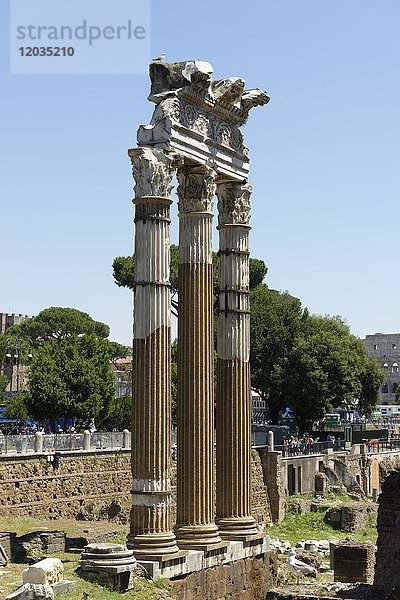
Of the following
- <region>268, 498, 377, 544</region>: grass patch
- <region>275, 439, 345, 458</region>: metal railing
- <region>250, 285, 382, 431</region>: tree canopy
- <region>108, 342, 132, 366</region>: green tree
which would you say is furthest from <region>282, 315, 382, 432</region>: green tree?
<region>108, 342, 132, 366</region>: green tree

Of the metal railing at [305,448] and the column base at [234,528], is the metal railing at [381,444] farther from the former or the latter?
the column base at [234,528]

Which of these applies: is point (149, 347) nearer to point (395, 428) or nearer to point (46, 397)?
point (46, 397)

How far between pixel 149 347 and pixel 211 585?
4436 millimetres

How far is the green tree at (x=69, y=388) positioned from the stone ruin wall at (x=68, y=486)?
12.1 m

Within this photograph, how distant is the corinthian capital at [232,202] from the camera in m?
21.2

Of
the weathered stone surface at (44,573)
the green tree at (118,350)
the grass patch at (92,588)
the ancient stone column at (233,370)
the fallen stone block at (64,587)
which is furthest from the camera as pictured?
the green tree at (118,350)

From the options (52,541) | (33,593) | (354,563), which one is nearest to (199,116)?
(52,541)

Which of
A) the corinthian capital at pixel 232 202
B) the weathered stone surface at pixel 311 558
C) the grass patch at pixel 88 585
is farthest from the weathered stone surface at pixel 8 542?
the weathered stone surface at pixel 311 558

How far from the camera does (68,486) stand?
2867 centimetres

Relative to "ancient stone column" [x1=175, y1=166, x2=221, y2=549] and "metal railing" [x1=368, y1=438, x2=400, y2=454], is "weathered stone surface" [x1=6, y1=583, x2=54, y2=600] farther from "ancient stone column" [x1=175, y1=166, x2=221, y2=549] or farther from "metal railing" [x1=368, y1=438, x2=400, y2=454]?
"metal railing" [x1=368, y1=438, x2=400, y2=454]

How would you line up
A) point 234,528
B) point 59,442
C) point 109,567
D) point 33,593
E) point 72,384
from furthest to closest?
point 72,384, point 59,442, point 234,528, point 109,567, point 33,593

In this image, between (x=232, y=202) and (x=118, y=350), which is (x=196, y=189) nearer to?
(x=232, y=202)

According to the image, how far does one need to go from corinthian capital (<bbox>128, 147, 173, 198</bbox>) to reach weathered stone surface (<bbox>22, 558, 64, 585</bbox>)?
6.19m

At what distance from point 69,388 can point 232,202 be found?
2347 cm
